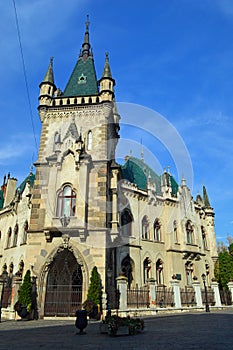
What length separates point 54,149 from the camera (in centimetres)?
2353

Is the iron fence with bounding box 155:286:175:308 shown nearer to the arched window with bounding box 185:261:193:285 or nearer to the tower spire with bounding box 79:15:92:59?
the arched window with bounding box 185:261:193:285

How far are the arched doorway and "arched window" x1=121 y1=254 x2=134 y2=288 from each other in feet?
18.4

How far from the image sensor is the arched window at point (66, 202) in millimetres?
20372

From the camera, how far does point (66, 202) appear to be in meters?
20.6

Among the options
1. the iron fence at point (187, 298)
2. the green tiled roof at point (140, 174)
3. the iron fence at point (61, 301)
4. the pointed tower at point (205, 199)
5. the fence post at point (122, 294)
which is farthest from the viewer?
the pointed tower at point (205, 199)

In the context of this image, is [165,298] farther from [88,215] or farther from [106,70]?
[106,70]

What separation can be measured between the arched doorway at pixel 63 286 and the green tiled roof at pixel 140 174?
12932mm

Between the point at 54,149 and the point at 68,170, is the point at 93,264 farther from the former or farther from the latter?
the point at 54,149

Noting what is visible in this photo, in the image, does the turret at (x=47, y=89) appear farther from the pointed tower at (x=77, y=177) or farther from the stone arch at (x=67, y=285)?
the stone arch at (x=67, y=285)

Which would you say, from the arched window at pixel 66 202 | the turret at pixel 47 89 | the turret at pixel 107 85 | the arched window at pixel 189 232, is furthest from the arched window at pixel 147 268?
the turret at pixel 47 89

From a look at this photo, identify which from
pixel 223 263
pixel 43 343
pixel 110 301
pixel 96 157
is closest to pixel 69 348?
pixel 43 343

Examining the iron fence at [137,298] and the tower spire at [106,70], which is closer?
the iron fence at [137,298]

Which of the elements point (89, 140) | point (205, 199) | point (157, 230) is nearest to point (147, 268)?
point (157, 230)

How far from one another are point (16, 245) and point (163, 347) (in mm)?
23526
